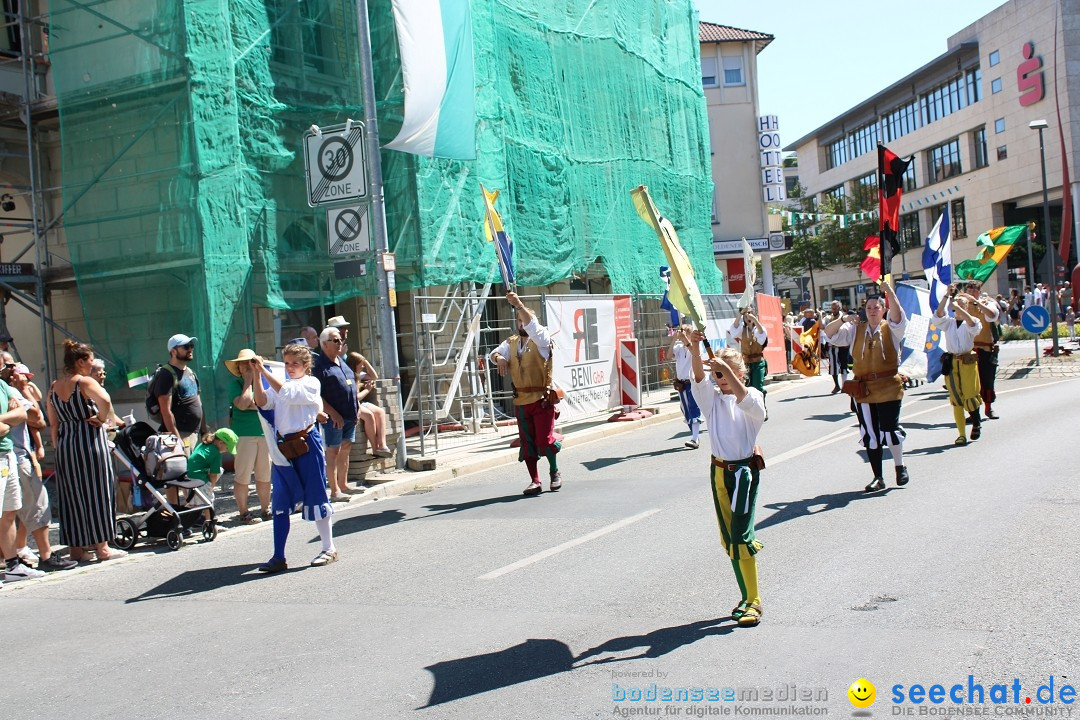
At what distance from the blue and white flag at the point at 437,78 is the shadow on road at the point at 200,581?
8208 mm

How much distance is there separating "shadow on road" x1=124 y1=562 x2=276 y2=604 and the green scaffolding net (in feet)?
18.1

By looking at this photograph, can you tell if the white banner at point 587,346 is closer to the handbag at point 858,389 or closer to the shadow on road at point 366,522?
the shadow on road at point 366,522

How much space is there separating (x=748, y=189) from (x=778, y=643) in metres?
35.9

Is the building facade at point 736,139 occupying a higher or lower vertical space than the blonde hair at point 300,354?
higher

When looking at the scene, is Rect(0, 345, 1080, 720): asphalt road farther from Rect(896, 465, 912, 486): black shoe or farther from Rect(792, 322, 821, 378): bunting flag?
Answer: Rect(792, 322, 821, 378): bunting flag

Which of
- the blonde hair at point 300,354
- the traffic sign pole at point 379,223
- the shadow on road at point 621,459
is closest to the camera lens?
the blonde hair at point 300,354

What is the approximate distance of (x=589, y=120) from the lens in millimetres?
22047

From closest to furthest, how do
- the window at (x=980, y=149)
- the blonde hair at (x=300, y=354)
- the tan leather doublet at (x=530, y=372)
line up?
the blonde hair at (x=300, y=354), the tan leather doublet at (x=530, y=372), the window at (x=980, y=149)

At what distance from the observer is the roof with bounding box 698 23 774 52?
39406 millimetres

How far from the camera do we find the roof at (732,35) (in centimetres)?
3941

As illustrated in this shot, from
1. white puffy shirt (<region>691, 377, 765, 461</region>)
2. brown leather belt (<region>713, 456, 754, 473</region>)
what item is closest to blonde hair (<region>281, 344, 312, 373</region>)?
white puffy shirt (<region>691, 377, 765, 461</region>)

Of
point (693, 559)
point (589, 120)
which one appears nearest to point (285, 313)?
point (589, 120)

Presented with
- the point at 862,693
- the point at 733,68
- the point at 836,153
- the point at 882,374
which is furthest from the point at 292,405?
the point at 836,153

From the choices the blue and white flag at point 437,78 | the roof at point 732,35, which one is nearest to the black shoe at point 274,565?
the blue and white flag at point 437,78
